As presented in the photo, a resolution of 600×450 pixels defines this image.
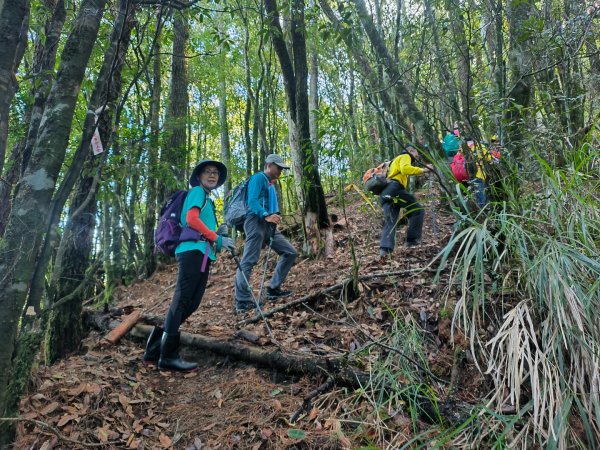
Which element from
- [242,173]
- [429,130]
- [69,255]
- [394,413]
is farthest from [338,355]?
[242,173]

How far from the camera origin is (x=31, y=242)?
2367 mm

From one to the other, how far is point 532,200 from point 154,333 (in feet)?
13.8

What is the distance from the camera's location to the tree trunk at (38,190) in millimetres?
2309

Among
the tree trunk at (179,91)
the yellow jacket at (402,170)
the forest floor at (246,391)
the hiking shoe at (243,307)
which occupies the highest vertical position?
the tree trunk at (179,91)

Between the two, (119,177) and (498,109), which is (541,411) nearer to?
(498,109)

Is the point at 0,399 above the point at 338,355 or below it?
above

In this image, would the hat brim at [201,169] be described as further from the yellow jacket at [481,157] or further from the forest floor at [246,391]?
the yellow jacket at [481,157]

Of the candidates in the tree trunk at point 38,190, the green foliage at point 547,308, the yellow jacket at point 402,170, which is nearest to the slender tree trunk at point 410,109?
the yellow jacket at point 402,170

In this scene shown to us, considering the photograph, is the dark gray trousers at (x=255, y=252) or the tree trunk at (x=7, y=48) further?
the dark gray trousers at (x=255, y=252)

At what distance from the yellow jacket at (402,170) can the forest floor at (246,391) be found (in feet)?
4.80

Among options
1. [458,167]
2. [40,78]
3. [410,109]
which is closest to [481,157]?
[458,167]

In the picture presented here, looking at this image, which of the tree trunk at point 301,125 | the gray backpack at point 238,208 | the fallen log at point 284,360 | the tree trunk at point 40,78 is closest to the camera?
the fallen log at point 284,360

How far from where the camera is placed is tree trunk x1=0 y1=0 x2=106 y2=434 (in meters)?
2.31

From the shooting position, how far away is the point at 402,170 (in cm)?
645
